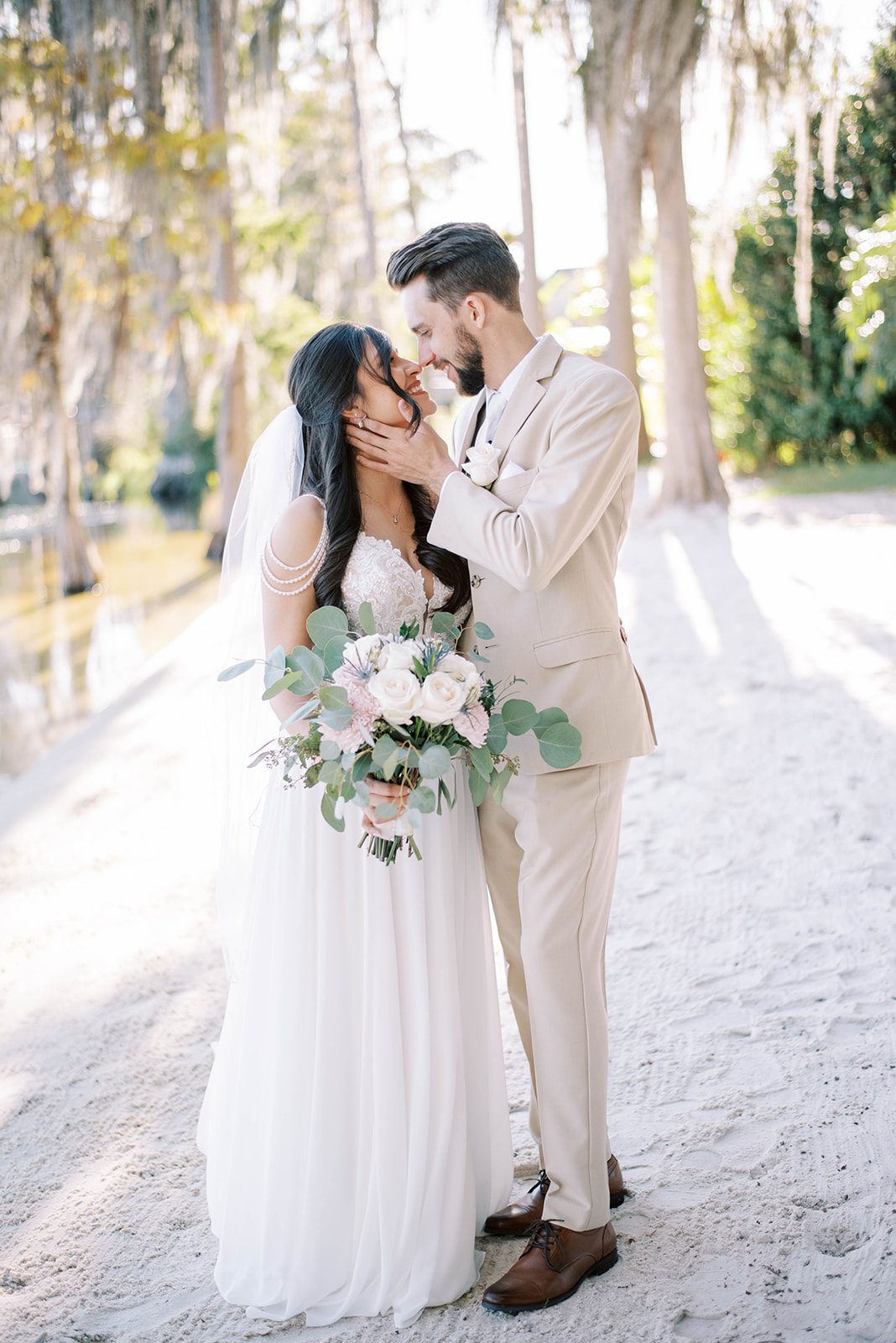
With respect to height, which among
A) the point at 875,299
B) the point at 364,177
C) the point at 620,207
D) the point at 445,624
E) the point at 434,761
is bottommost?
the point at 434,761

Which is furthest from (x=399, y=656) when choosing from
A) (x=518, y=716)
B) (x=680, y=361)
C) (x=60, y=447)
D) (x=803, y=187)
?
(x=60, y=447)

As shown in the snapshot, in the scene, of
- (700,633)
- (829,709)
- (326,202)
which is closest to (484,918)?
(829,709)

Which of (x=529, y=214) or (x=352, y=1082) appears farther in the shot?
(x=529, y=214)

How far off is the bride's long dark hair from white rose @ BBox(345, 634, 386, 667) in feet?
1.28

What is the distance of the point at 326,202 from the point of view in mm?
30953

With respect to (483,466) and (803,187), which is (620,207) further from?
(483,466)

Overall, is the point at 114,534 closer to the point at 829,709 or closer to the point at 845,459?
the point at 845,459

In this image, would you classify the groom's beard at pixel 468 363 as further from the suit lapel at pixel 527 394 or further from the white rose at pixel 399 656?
the white rose at pixel 399 656

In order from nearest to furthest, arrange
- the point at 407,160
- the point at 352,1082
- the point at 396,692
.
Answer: the point at 396,692, the point at 352,1082, the point at 407,160

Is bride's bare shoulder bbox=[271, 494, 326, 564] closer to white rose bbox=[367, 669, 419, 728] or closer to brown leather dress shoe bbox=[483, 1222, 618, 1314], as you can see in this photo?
white rose bbox=[367, 669, 419, 728]

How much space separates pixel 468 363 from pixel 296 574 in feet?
2.12

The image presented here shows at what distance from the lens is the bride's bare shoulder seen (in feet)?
8.34

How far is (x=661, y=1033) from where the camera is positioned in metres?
3.51

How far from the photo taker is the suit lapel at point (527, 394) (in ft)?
8.24
